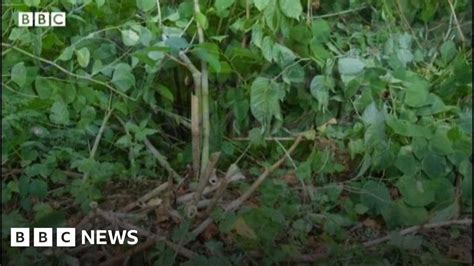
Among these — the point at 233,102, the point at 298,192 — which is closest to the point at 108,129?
the point at 233,102

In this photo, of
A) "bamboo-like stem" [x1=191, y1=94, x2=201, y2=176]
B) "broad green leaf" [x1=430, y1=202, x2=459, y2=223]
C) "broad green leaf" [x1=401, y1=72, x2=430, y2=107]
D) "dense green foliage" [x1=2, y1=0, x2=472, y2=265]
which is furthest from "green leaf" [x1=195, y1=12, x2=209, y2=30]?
"broad green leaf" [x1=430, y1=202, x2=459, y2=223]

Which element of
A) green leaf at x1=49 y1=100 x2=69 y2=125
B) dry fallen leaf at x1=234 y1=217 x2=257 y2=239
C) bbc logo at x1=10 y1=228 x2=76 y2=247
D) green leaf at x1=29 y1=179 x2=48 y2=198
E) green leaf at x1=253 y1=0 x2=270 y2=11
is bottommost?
bbc logo at x1=10 y1=228 x2=76 y2=247

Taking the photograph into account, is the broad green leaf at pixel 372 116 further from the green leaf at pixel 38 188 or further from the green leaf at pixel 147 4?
the green leaf at pixel 38 188

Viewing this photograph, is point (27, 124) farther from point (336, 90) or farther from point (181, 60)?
point (336, 90)

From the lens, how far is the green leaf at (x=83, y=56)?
54.7 inches

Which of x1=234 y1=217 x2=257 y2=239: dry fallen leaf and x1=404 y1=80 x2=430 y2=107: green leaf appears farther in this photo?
x1=404 y1=80 x2=430 y2=107: green leaf

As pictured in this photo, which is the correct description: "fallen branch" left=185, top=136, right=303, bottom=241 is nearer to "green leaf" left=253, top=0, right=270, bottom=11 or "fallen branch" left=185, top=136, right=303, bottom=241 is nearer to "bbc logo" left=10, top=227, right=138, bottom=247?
"bbc logo" left=10, top=227, right=138, bottom=247

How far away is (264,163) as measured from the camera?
139cm

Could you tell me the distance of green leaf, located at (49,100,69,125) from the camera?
1.38m

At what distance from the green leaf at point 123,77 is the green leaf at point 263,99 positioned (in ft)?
0.63

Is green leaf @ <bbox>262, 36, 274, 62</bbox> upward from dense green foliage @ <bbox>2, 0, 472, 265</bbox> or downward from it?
upward

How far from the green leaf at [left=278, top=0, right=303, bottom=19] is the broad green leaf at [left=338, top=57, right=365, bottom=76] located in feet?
0.35

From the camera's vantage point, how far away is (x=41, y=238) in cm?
132

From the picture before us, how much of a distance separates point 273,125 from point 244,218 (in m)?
0.18
